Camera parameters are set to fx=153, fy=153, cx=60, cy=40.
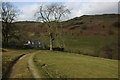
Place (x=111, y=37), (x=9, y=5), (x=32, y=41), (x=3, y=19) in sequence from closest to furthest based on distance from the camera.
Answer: (x=111, y=37), (x=3, y=19), (x=9, y=5), (x=32, y=41)

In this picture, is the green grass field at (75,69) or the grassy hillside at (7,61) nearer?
the green grass field at (75,69)

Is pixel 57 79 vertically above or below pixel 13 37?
below

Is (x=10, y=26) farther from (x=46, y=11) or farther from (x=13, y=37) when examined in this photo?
(x=46, y=11)

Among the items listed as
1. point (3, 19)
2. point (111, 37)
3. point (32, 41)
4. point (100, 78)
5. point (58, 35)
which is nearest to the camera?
point (111, 37)

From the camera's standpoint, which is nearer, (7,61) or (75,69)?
(75,69)

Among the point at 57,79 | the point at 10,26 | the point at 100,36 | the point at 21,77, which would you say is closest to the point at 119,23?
the point at 100,36

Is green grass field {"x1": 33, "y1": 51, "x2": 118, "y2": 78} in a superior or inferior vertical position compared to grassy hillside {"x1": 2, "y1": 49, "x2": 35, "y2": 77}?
inferior

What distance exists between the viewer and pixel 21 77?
12328 mm

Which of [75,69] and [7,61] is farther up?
[7,61]

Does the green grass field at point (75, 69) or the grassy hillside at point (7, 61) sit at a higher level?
the grassy hillside at point (7, 61)

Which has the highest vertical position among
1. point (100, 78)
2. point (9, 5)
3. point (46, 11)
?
point (9, 5)

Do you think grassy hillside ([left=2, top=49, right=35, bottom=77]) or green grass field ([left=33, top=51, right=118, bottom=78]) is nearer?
green grass field ([left=33, top=51, right=118, bottom=78])

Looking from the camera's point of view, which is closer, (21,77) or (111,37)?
(111,37)

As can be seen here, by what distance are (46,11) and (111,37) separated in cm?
3839
